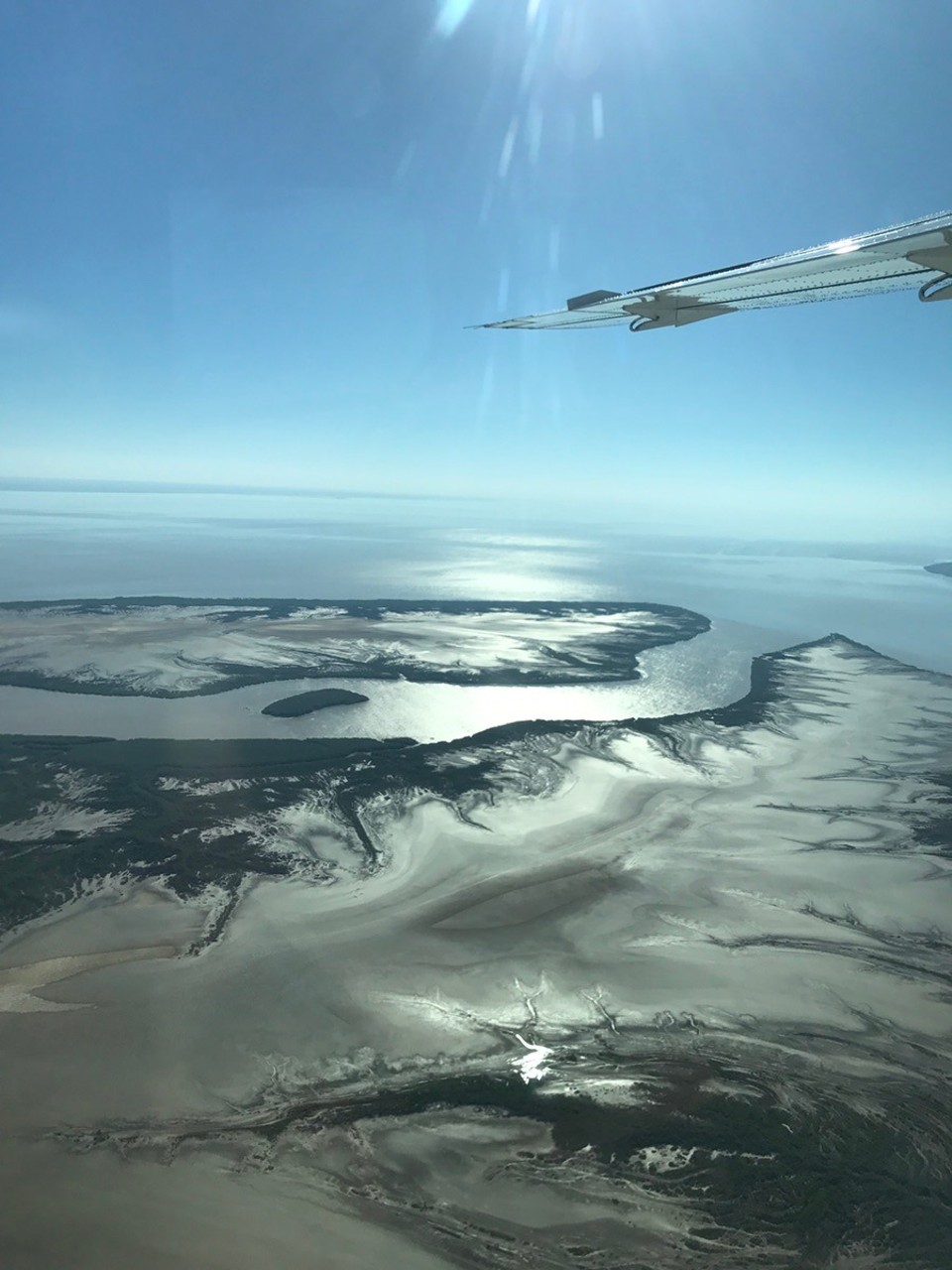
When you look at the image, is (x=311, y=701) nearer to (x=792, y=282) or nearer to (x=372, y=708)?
(x=372, y=708)

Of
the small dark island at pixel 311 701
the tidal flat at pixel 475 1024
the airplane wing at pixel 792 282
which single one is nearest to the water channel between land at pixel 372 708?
the small dark island at pixel 311 701

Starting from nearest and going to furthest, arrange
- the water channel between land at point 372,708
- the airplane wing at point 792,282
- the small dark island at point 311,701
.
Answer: the airplane wing at point 792,282 → the water channel between land at point 372,708 → the small dark island at point 311,701

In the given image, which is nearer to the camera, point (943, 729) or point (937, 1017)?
point (937, 1017)

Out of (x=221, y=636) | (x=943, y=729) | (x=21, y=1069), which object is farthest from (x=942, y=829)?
(x=221, y=636)

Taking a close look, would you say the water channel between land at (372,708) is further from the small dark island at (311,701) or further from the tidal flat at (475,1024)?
the tidal flat at (475,1024)

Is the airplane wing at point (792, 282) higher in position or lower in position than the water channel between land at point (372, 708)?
higher

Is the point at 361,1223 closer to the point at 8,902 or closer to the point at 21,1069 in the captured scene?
the point at 21,1069
